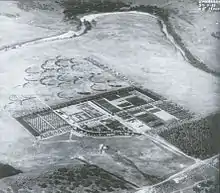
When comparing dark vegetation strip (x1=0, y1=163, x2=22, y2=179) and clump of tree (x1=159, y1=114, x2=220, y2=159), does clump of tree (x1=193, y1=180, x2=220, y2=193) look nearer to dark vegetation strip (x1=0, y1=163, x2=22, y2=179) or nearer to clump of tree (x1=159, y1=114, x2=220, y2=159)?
clump of tree (x1=159, y1=114, x2=220, y2=159)

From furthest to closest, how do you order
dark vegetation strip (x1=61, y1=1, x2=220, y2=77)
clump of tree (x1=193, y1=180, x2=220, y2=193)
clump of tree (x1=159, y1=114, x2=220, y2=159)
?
dark vegetation strip (x1=61, y1=1, x2=220, y2=77) → clump of tree (x1=159, y1=114, x2=220, y2=159) → clump of tree (x1=193, y1=180, x2=220, y2=193)

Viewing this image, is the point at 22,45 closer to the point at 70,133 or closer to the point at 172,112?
the point at 70,133

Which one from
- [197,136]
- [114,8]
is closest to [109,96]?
[197,136]

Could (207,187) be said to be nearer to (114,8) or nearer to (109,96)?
(109,96)

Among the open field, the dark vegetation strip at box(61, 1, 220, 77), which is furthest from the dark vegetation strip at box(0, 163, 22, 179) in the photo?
the dark vegetation strip at box(61, 1, 220, 77)

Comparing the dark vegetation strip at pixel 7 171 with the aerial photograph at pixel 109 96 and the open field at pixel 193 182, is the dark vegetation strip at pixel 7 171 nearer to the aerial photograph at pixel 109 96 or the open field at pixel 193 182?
the aerial photograph at pixel 109 96

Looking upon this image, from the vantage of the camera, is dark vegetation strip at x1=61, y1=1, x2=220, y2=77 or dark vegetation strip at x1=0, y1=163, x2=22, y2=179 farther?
dark vegetation strip at x1=61, y1=1, x2=220, y2=77

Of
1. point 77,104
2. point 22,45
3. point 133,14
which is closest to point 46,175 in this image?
point 77,104

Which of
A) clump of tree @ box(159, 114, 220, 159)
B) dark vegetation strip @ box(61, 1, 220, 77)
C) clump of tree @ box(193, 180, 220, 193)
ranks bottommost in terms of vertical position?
clump of tree @ box(193, 180, 220, 193)

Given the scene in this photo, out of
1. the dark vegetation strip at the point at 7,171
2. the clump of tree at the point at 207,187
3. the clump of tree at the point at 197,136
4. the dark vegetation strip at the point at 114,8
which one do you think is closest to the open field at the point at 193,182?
the clump of tree at the point at 207,187
